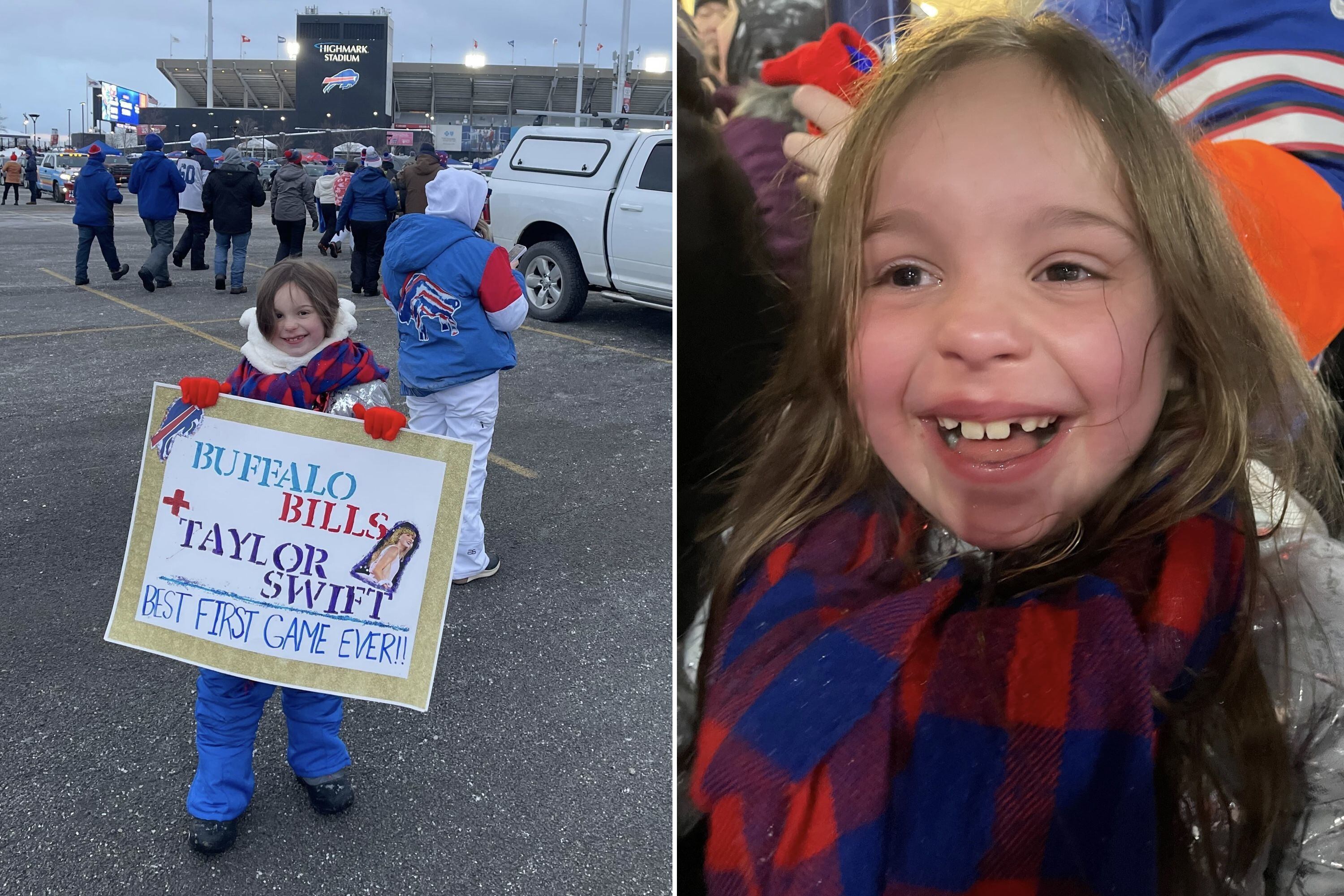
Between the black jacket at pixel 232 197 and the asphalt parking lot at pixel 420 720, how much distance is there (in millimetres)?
4400

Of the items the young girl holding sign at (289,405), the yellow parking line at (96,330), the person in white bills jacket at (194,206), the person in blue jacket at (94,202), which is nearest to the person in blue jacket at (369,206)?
the yellow parking line at (96,330)

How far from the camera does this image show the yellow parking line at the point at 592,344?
325 inches

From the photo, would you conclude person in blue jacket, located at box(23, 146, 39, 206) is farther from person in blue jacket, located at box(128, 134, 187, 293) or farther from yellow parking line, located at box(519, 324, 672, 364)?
yellow parking line, located at box(519, 324, 672, 364)

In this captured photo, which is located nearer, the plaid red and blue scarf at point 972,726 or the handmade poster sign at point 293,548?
the plaid red and blue scarf at point 972,726

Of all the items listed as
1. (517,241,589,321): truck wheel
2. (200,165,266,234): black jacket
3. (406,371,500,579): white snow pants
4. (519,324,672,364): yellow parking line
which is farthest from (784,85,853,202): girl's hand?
(200,165,266,234): black jacket

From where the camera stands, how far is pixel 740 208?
A: 0.89m

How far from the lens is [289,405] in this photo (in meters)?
A: 2.50

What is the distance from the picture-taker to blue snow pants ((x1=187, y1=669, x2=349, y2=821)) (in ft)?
8.02

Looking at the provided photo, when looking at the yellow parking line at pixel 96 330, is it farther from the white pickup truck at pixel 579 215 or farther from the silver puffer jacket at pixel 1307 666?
the silver puffer jacket at pixel 1307 666

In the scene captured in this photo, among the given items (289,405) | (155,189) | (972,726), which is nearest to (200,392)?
(289,405)

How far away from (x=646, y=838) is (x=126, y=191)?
31.2 meters

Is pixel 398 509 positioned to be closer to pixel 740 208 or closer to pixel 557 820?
pixel 557 820

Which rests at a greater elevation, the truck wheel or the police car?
the police car

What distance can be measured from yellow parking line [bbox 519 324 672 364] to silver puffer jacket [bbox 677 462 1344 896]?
7.32 m
